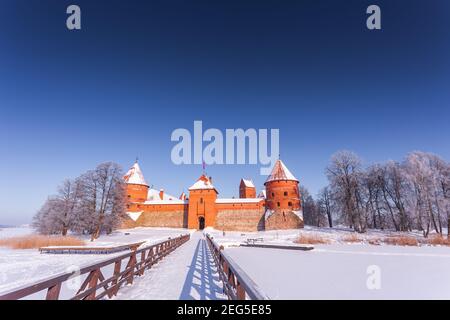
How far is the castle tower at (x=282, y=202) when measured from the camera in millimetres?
34312

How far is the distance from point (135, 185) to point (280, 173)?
90.0 feet

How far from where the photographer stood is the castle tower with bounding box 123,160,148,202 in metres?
41.7

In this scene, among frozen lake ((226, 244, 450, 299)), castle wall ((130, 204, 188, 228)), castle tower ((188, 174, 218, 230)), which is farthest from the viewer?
castle wall ((130, 204, 188, 228))

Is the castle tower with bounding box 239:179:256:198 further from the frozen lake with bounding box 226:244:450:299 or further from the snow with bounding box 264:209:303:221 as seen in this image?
the frozen lake with bounding box 226:244:450:299

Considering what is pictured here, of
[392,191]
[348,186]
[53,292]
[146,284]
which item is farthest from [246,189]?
[53,292]

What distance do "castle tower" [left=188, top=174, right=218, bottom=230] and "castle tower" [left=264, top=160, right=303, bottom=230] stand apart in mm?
10198

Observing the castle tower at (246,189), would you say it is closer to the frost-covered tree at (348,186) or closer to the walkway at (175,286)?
the frost-covered tree at (348,186)

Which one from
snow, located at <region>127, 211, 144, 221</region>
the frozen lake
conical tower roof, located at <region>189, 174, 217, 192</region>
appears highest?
conical tower roof, located at <region>189, 174, 217, 192</region>

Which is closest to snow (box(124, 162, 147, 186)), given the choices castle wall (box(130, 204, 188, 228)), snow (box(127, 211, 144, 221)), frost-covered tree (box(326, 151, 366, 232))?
castle wall (box(130, 204, 188, 228))

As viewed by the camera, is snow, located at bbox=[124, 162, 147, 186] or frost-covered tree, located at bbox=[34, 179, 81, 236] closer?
frost-covered tree, located at bbox=[34, 179, 81, 236]

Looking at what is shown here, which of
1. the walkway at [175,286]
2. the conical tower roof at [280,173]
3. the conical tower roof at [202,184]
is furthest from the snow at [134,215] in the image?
the walkway at [175,286]
